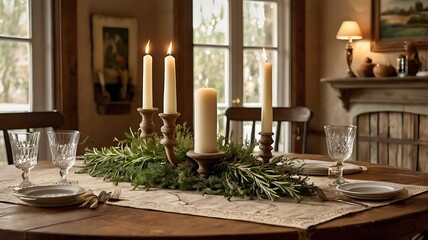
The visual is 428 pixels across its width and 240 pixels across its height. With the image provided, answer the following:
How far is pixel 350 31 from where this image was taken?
14.4 feet

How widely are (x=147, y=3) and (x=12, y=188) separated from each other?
2561 mm

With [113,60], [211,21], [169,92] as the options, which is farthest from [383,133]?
[169,92]

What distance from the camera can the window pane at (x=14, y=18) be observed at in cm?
350

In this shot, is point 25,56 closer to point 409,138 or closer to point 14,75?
point 14,75

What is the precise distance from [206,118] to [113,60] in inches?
96.0

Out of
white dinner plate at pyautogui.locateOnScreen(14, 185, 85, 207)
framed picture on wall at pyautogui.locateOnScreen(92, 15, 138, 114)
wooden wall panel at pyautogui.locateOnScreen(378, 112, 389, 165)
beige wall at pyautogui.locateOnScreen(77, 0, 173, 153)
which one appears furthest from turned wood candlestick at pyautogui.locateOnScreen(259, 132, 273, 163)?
wooden wall panel at pyautogui.locateOnScreen(378, 112, 389, 165)

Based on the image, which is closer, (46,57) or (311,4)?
(46,57)

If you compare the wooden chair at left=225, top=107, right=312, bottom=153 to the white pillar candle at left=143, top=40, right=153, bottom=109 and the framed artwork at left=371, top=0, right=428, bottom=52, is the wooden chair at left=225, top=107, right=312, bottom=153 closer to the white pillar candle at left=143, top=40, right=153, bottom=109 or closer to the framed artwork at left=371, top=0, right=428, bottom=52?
the white pillar candle at left=143, top=40, right=153, bottom=109

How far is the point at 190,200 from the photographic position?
1.50 meters

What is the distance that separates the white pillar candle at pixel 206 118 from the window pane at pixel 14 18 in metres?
2.32

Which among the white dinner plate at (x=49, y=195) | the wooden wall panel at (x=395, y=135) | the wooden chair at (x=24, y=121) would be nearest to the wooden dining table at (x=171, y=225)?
the white dinner plate at (x=49, y=195)

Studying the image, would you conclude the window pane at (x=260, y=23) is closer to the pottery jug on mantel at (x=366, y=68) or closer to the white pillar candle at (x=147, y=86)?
the pottery jug on mantel at (x=366, y=68)

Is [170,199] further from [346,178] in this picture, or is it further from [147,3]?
[147,3]

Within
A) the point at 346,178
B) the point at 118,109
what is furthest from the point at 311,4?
the point at 346,178
